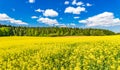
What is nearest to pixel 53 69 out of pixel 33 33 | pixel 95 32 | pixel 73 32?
pixel 33 33

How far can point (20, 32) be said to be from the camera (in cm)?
10919

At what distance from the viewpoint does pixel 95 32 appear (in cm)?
12925

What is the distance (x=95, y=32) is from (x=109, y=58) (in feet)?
393

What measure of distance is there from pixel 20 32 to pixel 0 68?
10005 cm

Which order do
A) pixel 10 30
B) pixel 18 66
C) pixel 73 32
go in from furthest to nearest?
pixel 73 32 → pixel 10 30 → pixel 18 66

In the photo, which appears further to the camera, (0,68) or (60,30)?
(60,30)

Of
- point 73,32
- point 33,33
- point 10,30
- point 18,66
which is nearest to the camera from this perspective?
point 18,66

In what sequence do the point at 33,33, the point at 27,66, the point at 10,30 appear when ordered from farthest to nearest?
the point at 33,33 < the point at 10,30 < the point at 27,66

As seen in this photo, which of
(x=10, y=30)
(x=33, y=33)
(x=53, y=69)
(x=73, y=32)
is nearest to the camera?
(x=53, y=69)

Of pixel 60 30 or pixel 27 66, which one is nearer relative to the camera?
pixel 27 66

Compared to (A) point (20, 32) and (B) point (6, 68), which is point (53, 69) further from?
(A) point (20, 32)

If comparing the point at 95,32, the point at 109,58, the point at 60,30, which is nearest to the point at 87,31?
the point at 95,32

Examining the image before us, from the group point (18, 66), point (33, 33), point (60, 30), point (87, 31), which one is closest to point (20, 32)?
point (33, 33)

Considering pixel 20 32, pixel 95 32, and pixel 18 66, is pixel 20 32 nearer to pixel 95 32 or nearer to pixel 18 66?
pixel 95 32
